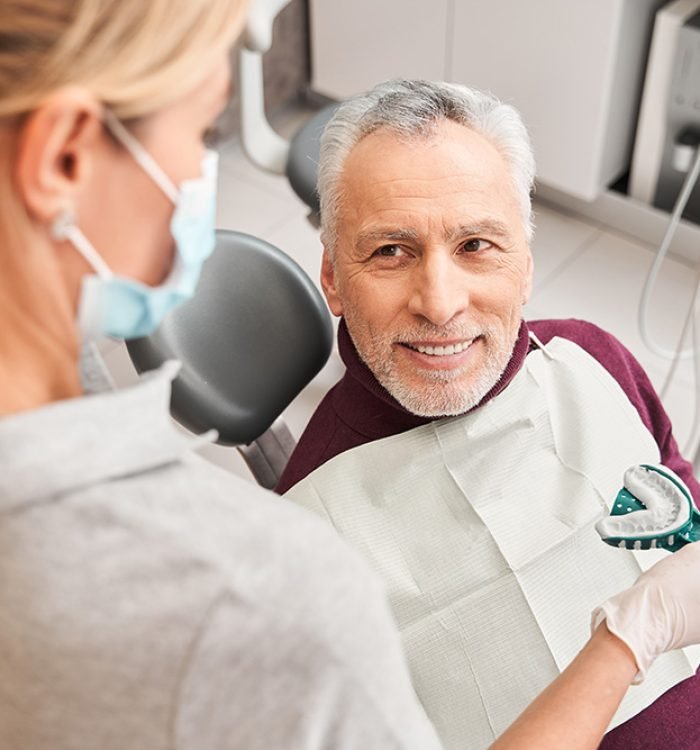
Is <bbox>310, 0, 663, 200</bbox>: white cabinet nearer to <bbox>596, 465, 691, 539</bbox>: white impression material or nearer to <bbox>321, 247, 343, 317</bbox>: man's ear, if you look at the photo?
<bbox>321, 247, 343, 317</bbox>: man's ear

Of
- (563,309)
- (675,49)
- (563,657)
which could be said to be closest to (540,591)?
(563,657)

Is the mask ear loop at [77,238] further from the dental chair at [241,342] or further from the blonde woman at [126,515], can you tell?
the dental chair at [241,342]

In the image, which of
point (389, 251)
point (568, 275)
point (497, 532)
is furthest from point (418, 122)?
point (568, 275)

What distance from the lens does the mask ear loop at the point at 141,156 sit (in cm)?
66

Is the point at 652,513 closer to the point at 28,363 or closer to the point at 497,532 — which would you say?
the point at 497,532

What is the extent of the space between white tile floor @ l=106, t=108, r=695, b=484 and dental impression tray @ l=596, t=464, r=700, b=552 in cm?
122

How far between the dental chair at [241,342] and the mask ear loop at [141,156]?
851 mm

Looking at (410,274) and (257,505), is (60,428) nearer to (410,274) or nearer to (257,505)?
(257,505)

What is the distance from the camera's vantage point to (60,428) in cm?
67

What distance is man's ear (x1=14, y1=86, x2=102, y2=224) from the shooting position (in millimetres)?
624

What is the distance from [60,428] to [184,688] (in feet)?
0.62

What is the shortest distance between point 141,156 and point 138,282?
109 mm

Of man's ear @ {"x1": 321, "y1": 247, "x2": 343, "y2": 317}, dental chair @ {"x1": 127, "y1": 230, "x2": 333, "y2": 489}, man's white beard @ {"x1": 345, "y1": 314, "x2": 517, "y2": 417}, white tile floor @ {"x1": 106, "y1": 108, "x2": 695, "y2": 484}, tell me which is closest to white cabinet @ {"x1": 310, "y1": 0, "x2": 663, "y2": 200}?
white tile floor @ {"x1": 106, "y1": 108, "x2": 695, "y2": 484}

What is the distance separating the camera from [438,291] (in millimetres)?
1322
